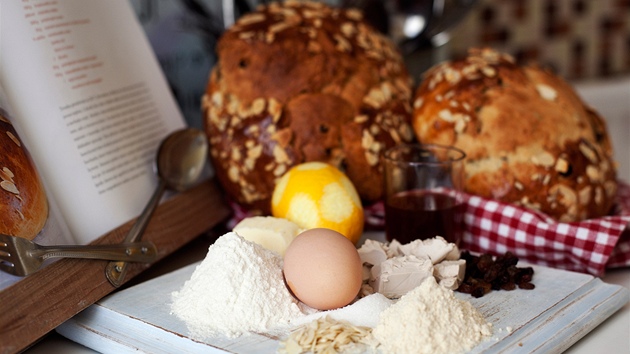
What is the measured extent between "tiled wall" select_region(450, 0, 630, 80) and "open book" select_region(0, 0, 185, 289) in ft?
3.88

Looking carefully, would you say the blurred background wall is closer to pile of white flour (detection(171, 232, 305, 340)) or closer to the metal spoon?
the metal spoon

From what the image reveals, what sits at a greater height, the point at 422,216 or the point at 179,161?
the point at 179,161

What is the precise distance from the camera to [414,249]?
2.71 feet

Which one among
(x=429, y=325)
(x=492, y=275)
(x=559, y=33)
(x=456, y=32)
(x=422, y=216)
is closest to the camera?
(x=429, y=325)

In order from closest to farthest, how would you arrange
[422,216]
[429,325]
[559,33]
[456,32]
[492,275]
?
[429,325] → [492,275] → [422,216] → [456,32] → [559,33]

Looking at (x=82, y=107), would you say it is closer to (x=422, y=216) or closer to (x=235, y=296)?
(x=235, y=296)

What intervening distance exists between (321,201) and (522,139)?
291 millimetres

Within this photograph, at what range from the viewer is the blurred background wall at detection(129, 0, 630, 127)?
1.23m

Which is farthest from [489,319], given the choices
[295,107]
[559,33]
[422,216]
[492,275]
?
[559,33]

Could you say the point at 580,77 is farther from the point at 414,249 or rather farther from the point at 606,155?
the point at 414,249

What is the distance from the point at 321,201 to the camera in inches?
34.2

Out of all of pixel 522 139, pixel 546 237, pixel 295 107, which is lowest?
pixel 546 237

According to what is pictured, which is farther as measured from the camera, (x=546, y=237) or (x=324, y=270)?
(x=546, y=237)

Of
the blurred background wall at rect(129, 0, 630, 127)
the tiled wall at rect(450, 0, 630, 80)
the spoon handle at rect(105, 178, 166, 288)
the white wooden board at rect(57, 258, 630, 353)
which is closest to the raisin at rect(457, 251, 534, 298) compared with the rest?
the white wooden board at rect(57, 258, 630, 353)
